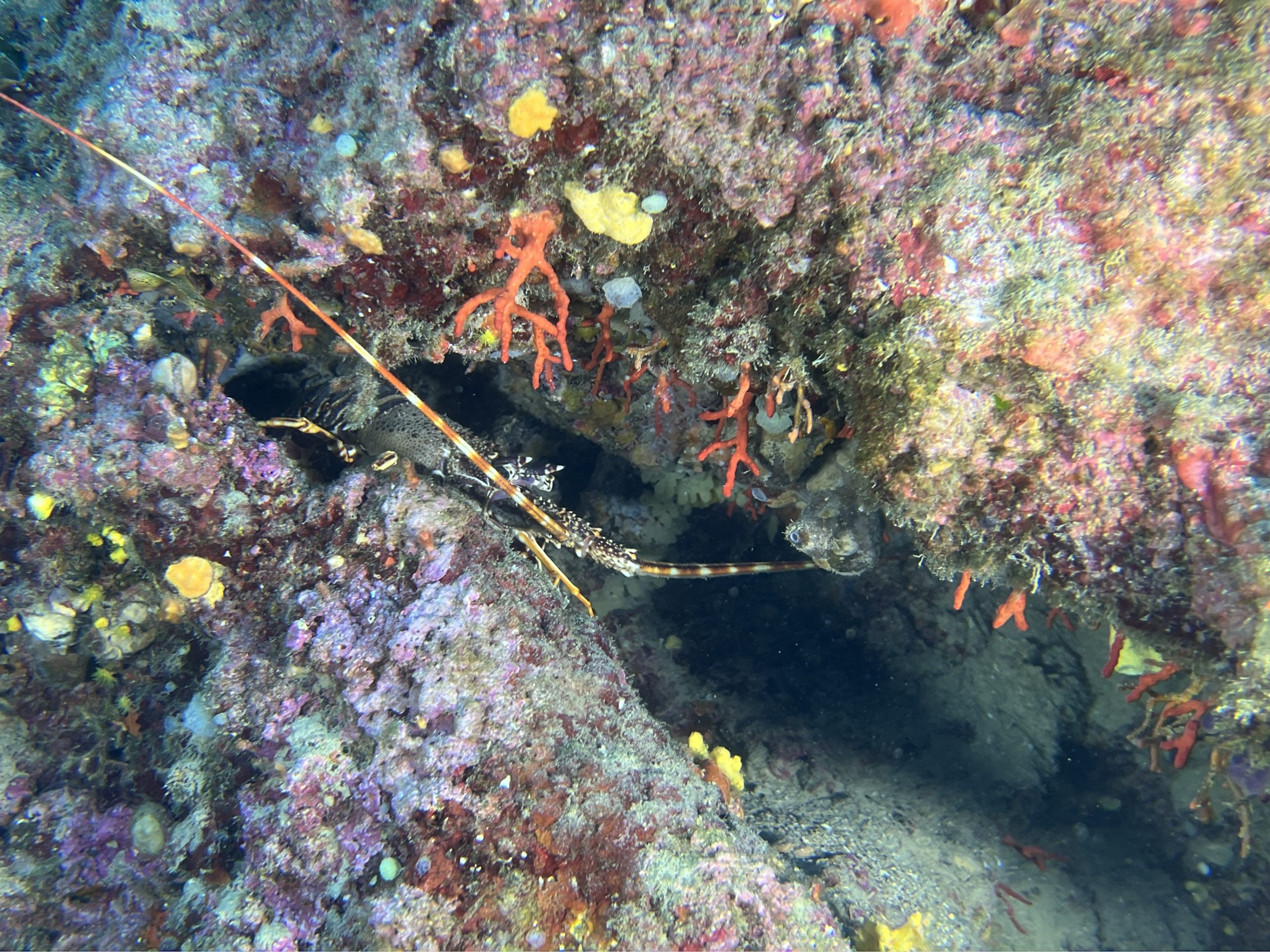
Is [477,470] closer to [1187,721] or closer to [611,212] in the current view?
[611,212]

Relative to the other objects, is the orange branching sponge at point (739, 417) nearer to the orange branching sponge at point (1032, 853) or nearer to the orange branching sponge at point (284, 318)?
the orange branching sponge at point (284, 318)

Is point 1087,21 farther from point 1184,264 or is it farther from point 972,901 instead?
point 972,901

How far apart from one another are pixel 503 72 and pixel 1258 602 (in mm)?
3263

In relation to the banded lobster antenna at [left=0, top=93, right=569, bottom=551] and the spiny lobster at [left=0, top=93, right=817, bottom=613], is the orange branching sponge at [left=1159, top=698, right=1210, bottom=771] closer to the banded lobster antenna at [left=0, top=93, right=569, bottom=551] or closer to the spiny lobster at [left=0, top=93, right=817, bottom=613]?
the spiny lobster at [left=0, top=93, right=817, bottom=613]

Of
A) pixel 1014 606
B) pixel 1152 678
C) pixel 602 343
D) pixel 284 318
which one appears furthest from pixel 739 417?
pixel 284 318

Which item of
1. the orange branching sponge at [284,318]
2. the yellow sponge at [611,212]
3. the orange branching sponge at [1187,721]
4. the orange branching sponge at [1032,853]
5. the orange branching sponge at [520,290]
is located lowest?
the orange branching sponge at [1032,853]

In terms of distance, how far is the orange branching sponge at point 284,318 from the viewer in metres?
2.81

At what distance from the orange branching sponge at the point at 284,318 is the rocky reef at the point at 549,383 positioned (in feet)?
0.11

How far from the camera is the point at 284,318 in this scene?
2990mm

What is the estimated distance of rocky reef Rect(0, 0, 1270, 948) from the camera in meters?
1.92

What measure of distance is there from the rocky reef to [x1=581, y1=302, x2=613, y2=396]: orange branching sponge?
4 centimetres

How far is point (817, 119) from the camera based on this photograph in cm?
197

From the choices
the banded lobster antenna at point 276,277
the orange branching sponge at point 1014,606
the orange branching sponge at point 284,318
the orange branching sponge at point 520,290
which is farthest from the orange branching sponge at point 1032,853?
the orange branching sponge at point 284,318

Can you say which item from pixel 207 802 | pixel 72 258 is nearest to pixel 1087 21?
pixel 72 258
